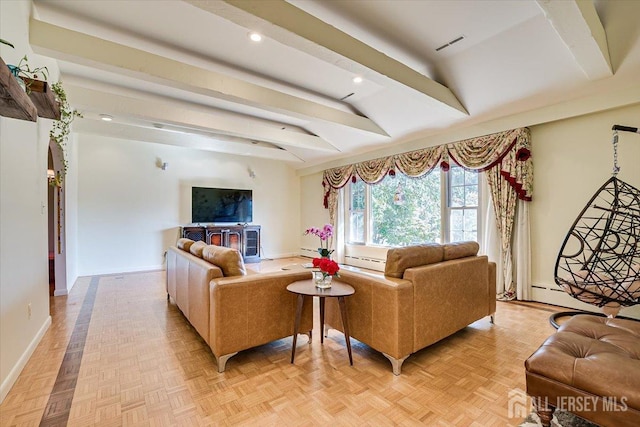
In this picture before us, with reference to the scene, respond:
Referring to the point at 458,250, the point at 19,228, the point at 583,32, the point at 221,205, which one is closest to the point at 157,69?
the point at 19,228

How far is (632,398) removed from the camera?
4.16 ft

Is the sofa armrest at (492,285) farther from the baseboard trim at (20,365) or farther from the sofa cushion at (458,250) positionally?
the baseboard trim at (20,365)

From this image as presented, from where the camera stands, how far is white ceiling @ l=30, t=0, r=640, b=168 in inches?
102

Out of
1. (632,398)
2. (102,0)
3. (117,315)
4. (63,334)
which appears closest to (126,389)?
(63,334)

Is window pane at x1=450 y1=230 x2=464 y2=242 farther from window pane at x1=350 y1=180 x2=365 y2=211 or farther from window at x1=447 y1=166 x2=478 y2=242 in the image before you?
window pane at x1=350 y1=180 x2=365 y2=211

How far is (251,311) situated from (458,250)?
2.05 meters

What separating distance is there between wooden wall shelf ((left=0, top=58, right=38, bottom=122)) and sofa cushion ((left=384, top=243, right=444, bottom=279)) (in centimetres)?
241

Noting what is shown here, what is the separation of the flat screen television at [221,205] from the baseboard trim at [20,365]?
4.04m

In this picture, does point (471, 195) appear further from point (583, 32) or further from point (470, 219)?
point (583, 32)

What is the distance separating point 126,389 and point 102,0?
10.3 ft

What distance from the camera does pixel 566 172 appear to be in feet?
12.3

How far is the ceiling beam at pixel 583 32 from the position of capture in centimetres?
219

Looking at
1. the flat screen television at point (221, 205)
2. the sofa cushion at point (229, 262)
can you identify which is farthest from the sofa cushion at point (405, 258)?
the flat screen television at point (221, 205)

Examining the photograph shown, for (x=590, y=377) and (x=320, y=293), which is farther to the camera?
(x=320, y=293)
